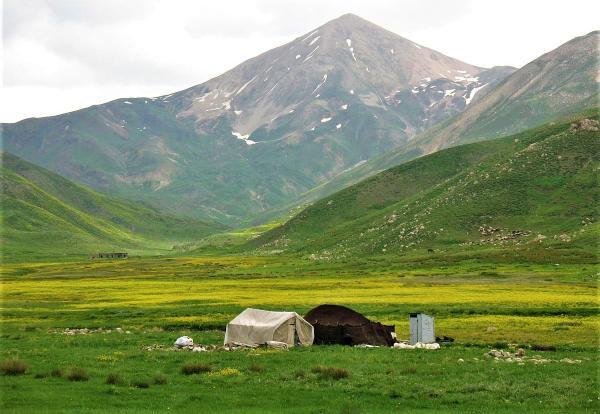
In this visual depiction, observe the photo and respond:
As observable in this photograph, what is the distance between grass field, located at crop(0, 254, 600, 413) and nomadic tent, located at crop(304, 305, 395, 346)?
4.29m

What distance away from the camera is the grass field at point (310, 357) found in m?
33.3

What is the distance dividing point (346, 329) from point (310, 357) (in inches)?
356

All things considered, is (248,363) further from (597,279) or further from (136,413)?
(597,279)

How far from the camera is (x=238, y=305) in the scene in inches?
3329

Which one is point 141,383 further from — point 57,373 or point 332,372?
point 332,372

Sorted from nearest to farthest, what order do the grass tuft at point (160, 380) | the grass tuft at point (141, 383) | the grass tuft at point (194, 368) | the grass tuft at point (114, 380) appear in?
the grass tuft at point (141, 383) < the grass tuft at point (114, 380) < the grass tuft at point (160, 380) < the grass tuft at point (194, 368)

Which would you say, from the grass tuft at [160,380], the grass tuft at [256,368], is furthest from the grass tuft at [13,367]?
the grass tuft at [256,368]

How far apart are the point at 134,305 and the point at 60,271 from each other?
367 ft

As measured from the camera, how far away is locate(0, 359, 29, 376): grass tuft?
39.3 m

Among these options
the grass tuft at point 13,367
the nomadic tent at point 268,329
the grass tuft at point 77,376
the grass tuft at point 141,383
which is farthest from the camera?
the nomadic tent at point 268,329

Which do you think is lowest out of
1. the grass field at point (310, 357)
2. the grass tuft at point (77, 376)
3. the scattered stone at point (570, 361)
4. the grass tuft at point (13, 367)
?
the scattered stone at point (570, 361)

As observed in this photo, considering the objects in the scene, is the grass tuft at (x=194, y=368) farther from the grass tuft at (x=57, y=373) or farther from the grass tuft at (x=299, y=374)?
the grass tuft at (x=57, y=373)

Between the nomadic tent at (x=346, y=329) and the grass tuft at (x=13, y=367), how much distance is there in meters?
23.0

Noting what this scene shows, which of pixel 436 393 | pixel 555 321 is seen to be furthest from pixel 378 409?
pixel 555 321
